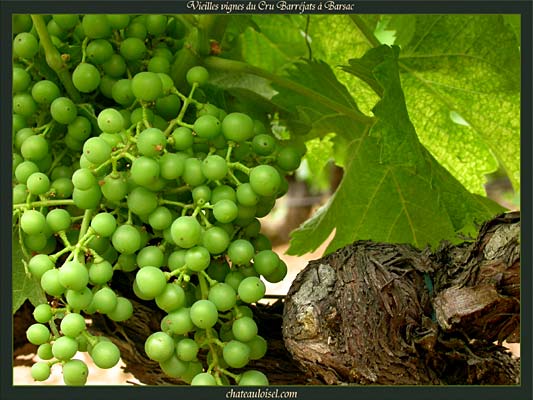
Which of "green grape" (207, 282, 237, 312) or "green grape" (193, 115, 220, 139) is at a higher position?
"green grape" (193, 115, 220, 139)

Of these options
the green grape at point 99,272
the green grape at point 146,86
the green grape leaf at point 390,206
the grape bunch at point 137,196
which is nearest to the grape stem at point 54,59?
the grape bunch at point 137,196

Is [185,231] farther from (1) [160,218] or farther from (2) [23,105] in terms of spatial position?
(2) [23,105]

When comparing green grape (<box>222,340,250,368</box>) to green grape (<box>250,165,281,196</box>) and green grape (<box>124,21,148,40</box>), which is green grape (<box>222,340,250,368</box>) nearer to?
green grape (<box>250,165,281,196</box>)

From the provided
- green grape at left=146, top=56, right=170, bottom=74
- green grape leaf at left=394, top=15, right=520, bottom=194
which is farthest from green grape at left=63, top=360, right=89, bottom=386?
green grape leaf at left=394, top=15, right=520, bottom=194

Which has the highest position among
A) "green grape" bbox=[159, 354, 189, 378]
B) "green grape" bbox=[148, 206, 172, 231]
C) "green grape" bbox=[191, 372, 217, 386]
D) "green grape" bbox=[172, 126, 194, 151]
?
"green grape" bbox=[172, 126, 194, 151]

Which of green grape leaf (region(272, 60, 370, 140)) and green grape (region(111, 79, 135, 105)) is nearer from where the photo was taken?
green grape (region(111, 79, 135, 105))

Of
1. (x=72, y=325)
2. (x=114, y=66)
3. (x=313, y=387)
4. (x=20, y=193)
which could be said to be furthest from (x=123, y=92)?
(x=313, y=387)

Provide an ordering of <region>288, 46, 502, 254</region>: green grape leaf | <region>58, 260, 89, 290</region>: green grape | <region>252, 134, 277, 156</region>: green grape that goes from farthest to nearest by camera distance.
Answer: <region>288, 46, 502, 254</region>: green grape leaf
<region>252, 134, 277, 156</region>: green grape
<region>58, 260, 89, 290</region>: green grape

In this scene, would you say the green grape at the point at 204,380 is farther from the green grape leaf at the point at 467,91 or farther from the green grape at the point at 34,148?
the green grape leaf at the point at 467,91
